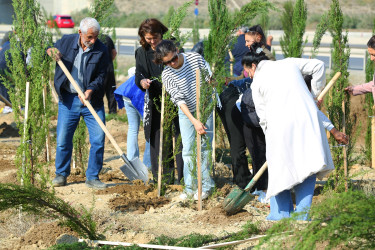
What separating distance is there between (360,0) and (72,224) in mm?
52294

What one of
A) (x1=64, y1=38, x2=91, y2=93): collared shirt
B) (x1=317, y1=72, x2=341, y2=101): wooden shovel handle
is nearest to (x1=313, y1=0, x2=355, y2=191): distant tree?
(x1=317, y1=72, x2=341, y2=101): wooden shovel handle

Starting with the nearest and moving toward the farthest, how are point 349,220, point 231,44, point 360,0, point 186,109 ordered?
point 349,220, point 186,109, point 231,44, point 360,0

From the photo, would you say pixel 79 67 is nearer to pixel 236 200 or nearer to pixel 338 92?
pixel 236 200

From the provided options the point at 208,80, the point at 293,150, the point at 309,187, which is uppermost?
the point at 208,80

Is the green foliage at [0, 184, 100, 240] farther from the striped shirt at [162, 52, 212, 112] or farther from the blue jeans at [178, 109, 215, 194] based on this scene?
the striped shirt at [162, 52, 212, 112]

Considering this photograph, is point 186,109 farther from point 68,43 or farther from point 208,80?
point 68,43

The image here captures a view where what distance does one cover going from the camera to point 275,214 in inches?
237

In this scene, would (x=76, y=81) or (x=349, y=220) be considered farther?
(x=76, y=81)

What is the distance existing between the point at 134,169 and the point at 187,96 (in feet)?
4.00

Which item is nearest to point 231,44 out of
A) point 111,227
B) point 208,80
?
point 208,80

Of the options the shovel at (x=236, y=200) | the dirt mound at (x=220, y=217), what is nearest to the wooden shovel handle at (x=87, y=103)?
the dirt mound at (x=220, y=217)

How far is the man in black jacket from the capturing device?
7629mm

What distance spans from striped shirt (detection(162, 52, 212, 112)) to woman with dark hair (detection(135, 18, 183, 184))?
0.51m

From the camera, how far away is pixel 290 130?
5.50 m
